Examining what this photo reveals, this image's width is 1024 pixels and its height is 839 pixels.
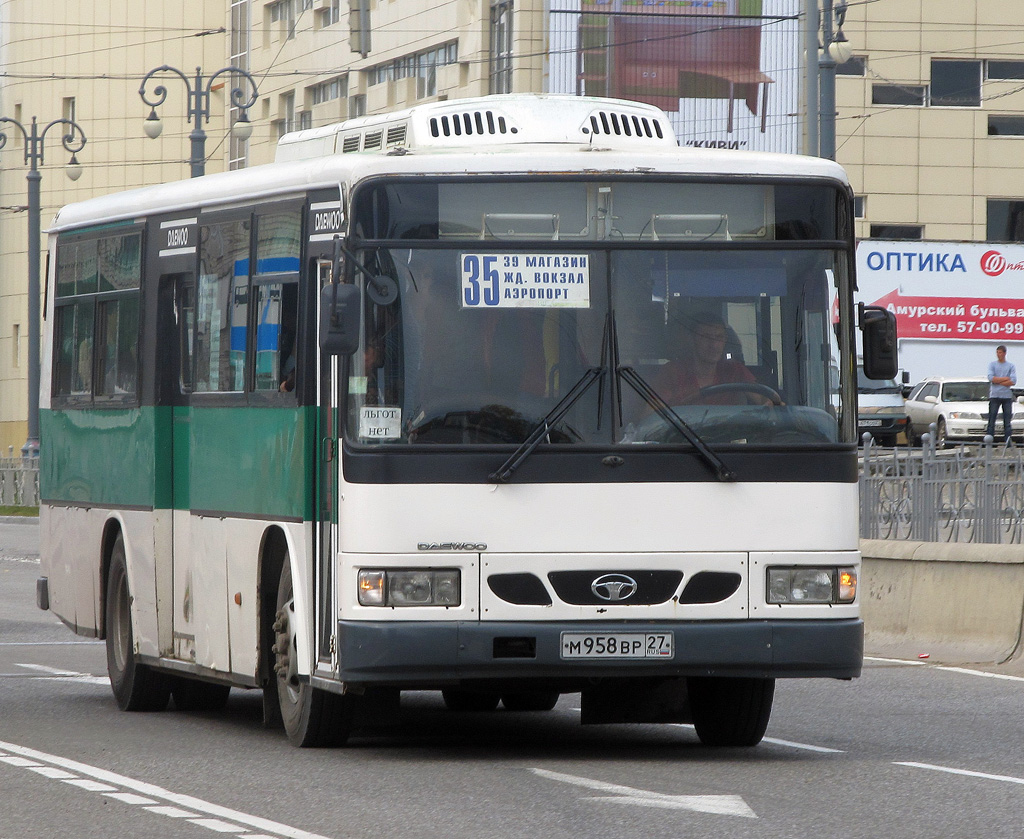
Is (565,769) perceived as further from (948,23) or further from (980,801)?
(948,23)

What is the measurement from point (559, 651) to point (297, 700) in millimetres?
1514

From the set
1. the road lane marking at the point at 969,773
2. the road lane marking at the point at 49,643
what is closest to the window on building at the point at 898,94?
the road lane marking at the point at 49,643

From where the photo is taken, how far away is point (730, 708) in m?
10.8

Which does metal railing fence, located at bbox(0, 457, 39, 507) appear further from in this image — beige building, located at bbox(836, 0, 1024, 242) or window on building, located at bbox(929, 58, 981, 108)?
window on building, located at bbox(929, 58, 981, 108)

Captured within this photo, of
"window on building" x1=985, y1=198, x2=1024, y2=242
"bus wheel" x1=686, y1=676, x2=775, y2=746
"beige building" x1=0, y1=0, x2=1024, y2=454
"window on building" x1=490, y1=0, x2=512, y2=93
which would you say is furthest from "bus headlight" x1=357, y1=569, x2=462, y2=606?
"window on building" x1=985, y1=198, x2=1024, y2=242

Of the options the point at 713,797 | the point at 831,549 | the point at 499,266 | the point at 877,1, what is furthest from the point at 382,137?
the point at 877,1

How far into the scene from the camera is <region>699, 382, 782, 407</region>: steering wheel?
10.1 meters

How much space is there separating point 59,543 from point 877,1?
1943 inches

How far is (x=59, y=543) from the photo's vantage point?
577 inches

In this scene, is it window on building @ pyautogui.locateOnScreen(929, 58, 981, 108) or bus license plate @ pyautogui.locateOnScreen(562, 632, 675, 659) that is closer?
bus license plate @ pyautogui.locateOnScreen(562, 632, 675, 659)

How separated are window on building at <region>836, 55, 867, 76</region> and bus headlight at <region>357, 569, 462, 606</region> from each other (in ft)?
177

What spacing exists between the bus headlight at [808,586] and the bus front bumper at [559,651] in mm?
110

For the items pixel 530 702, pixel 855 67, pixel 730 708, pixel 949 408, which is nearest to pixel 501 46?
pixel 855 67

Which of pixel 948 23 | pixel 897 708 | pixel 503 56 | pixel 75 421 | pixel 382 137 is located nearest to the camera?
pixel 382 137
